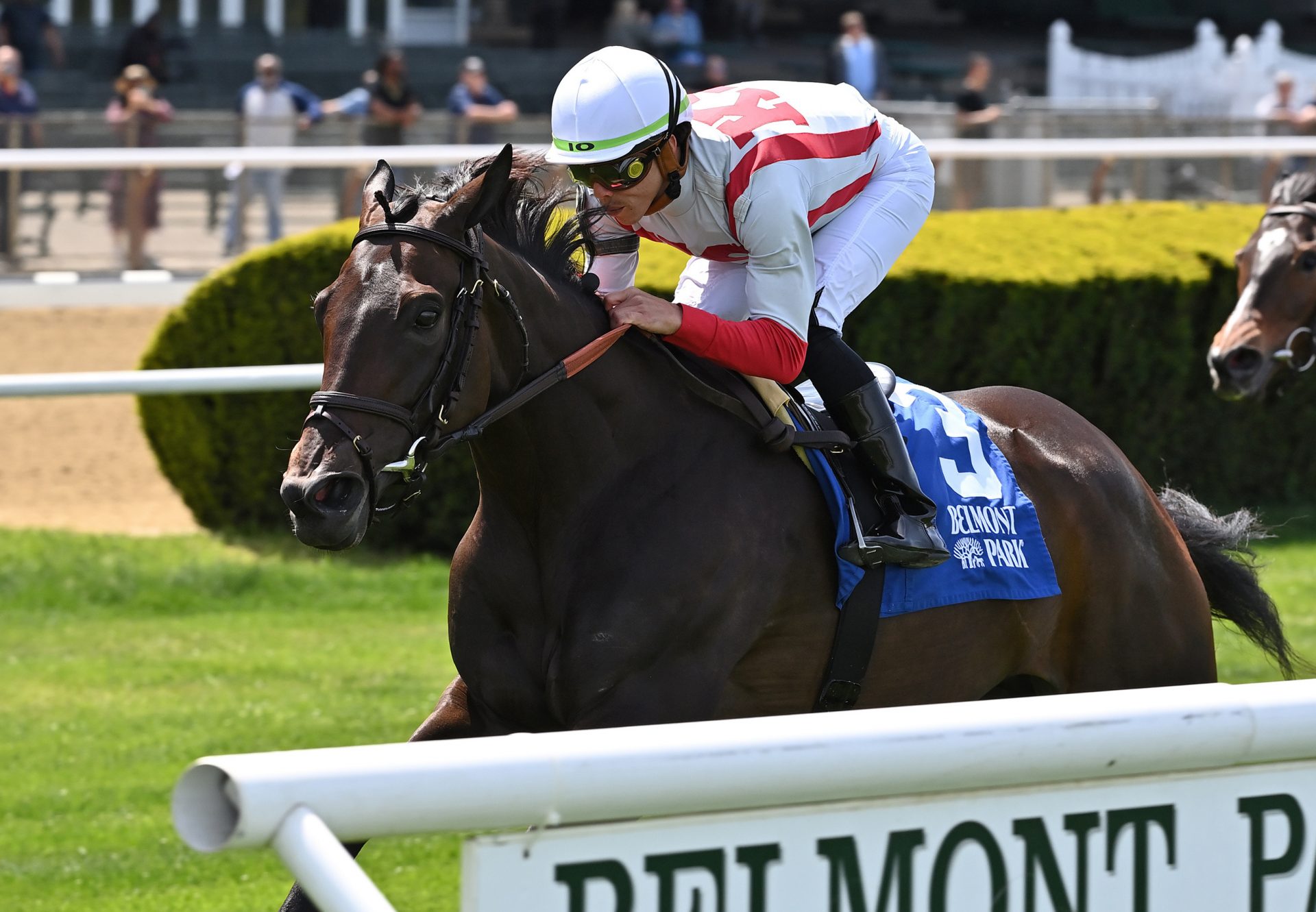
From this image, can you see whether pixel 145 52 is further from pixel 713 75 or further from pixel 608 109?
pixel 608 109

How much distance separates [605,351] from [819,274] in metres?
0.50

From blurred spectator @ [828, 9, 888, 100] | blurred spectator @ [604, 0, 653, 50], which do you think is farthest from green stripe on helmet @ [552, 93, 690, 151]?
blurred spectator @ [604, 0, 653, 50]

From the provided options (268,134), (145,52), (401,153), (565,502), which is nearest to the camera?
(565,502)

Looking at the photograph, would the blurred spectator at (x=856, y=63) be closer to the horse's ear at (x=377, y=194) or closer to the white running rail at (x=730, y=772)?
the horse's ear at (x=377, y=194)

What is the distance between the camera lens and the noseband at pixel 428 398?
2.69 m

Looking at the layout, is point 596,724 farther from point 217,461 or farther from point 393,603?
point 217,461

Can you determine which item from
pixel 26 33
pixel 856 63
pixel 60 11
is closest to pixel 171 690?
pixel 856 63

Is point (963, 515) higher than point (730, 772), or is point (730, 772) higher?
point (730, 772)

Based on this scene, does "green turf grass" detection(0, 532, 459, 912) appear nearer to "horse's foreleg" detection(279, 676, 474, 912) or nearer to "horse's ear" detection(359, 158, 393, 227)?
"horse's foreleg" detection(279, 676, 474, 912)

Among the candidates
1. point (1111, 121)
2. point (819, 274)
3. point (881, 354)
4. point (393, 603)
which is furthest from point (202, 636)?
point (1111, 121)

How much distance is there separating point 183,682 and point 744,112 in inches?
131

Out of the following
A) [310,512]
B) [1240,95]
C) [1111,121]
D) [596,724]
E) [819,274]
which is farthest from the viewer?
[1240,95]

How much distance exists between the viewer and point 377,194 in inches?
114

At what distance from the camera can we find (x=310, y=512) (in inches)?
102
